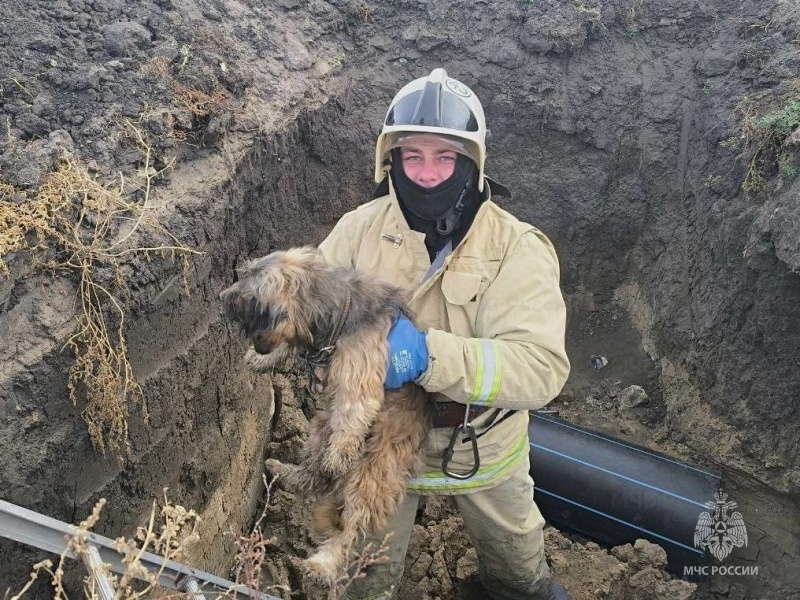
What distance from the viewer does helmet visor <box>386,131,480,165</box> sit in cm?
326

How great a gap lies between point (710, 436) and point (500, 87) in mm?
Result: 3929

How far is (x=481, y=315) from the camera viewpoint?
10.6ft

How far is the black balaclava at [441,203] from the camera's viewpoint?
3291mm

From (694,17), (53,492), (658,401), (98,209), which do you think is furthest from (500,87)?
(53,492)

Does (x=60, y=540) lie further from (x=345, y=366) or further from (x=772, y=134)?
(x=772, y=134)

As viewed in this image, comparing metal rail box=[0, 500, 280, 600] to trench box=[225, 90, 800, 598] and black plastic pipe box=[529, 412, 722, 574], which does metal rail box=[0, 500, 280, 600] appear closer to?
trench box=[225, 90, 800, 598]

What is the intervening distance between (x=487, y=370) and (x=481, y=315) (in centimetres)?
36

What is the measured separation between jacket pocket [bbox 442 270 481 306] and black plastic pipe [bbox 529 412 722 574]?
253cm

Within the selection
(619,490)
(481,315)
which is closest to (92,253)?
(481,315)

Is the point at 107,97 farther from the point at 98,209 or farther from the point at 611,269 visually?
the point at 611,269

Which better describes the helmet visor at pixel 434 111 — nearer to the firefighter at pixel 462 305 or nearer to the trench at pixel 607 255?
the firefighter at pixel 462 305

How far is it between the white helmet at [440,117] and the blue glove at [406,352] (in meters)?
0.87

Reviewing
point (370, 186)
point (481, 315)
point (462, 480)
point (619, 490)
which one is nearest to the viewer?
point (481, 315)

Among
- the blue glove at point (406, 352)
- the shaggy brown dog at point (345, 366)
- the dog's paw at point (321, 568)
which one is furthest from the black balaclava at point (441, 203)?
the dog's paw at point (321, 568)
